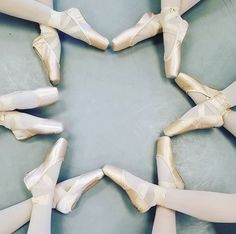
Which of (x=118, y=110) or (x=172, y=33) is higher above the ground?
(x=172, y=33)

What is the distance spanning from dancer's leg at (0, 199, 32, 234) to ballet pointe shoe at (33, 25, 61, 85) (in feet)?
0.96

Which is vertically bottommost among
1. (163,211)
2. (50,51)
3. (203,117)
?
(163,211)

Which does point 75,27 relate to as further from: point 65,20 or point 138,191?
point 138,191

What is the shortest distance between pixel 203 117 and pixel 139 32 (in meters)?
0.26

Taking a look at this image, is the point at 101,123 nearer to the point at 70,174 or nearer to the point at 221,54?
the point at 70,174

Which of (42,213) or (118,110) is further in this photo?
(118,110)

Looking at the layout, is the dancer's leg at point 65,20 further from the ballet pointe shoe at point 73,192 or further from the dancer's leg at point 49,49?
the ballet pointe shoe at point 73,192

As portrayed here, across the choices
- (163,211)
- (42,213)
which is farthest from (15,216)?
(163,211)

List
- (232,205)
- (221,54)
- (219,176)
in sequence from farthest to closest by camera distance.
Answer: (221,54), (219,176), (232,205)

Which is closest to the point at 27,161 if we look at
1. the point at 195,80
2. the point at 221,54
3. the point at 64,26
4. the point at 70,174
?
the point at 70,174

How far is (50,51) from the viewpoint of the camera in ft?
3.10

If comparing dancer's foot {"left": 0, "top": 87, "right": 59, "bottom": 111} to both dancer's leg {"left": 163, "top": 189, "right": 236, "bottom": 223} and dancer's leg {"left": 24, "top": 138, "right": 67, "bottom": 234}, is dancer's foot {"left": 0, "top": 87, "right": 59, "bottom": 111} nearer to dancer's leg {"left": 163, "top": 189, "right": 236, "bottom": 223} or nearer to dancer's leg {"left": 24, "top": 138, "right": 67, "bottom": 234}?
dancer's leg {"left": 24, "top": 138, "right": 67, "bottom": 234}

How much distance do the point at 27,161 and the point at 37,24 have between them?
35 cm

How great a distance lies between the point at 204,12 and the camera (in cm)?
106
